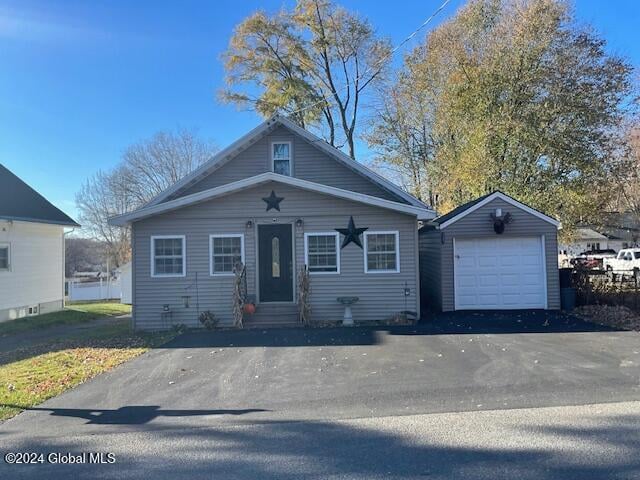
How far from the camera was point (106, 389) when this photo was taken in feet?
22.5

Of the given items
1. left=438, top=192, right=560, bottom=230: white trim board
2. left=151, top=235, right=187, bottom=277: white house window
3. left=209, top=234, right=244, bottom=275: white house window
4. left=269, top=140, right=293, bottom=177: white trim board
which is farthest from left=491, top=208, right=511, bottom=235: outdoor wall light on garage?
left=151, top=235, right=187, bottom=277: white house window

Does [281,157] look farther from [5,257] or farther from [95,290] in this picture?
[95,290]

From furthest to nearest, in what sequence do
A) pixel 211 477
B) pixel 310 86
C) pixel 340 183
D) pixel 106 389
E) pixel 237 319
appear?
pixel 310 86 → pixel 340 183 → pixel 237 319 → pixel 106 389 → pixel 211 477

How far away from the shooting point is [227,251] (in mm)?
12633

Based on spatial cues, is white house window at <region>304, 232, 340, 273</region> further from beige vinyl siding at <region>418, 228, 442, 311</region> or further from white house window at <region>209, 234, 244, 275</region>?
beige vinyl siding at <region>418, 228, 442, 311</region>

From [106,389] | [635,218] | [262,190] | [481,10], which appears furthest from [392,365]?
[635,218]

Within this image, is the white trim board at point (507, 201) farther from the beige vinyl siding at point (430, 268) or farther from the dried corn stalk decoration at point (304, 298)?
the dried corn stalk decoration at point (304, 298)

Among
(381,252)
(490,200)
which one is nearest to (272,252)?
(381,252)

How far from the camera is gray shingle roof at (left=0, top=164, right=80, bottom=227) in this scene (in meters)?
15.8

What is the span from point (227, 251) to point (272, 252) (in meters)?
1.17

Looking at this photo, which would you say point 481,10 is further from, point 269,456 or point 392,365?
point 269,456

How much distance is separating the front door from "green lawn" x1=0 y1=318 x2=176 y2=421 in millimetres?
2700

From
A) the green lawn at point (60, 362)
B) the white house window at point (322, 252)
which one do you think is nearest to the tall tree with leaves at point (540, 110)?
the white house window at point (322, 252)

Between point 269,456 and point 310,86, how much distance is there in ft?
87.9
